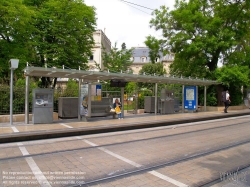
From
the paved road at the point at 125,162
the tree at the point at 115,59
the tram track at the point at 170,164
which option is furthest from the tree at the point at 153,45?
the tram track at the point at 170,164

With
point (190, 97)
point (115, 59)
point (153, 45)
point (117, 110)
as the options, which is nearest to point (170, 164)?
point (117, 110)

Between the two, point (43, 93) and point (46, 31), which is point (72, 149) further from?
point (46, 31)

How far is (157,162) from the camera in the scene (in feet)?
20.1

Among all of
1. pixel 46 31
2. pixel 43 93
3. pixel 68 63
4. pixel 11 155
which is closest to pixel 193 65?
pixel 68 63

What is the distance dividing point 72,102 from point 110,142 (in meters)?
6.65

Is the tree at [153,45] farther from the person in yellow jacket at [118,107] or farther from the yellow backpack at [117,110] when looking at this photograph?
the yellow backpack at [117,110]

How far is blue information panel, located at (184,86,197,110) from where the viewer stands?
65.9 feet

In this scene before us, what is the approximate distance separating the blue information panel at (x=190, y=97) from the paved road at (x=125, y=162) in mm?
11018

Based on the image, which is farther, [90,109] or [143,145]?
[90,109]

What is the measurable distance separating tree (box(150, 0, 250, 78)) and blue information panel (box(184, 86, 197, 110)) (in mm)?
3615

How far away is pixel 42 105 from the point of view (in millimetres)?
12195

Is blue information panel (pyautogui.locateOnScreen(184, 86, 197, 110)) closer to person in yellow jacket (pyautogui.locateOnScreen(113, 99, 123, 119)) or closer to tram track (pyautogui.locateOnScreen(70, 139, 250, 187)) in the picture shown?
person in yellow jacket (pyautogui.locateOnScreen(113, 99, 123, 119))

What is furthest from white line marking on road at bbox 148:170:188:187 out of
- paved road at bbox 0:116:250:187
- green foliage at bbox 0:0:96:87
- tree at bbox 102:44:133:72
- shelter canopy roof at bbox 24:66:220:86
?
tree at bbox 102:44:133:72

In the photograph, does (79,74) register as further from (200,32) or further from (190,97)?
(200,32)
